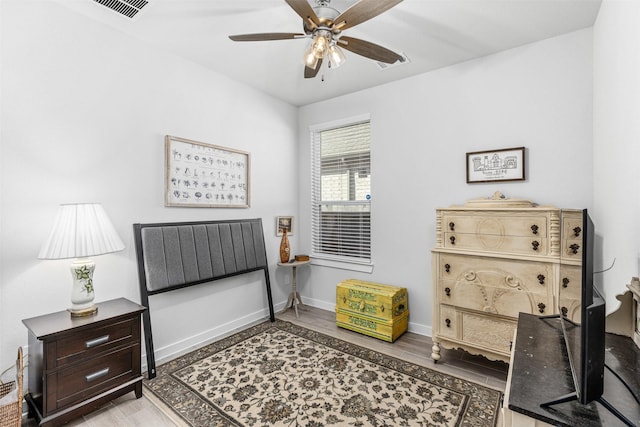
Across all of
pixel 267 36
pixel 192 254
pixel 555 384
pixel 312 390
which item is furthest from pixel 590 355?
pixel 192 254

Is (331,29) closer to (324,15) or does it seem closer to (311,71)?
(324,15)

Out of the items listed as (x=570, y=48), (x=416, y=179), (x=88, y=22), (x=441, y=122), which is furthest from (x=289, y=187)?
(x=570, y=48)

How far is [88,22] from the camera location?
2256mm

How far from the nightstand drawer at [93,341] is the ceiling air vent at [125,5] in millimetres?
2197

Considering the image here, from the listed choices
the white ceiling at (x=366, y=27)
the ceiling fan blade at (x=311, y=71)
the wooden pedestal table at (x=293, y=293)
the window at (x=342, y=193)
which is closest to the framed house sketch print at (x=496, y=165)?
the white ceiling at (x=366, y=27)

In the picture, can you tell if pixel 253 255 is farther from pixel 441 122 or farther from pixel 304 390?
pixel 441 122

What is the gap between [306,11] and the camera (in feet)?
5.60

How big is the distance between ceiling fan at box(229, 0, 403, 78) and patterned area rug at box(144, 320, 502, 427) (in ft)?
7.68

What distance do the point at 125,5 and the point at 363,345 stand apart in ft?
11.1

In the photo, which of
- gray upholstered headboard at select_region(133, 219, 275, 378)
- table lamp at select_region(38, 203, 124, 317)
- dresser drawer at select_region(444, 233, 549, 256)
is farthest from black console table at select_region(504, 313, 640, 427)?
gray upholstered headboard at select_region(133, 219, 275, 378)

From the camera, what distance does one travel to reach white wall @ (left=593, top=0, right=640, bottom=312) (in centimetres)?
140

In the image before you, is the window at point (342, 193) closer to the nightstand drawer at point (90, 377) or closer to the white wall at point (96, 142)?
the white wall at point (96, 142)

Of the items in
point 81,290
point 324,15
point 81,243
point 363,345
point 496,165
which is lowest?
point 363,345

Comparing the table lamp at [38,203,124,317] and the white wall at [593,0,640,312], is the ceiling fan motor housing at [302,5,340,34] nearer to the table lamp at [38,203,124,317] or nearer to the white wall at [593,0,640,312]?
the white wall at [593,0,640,312]
